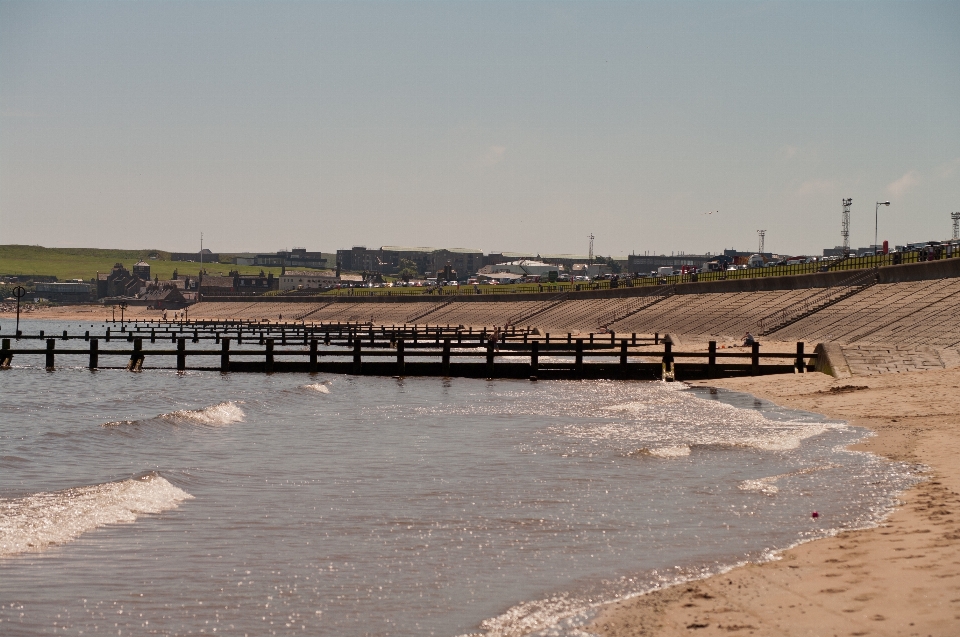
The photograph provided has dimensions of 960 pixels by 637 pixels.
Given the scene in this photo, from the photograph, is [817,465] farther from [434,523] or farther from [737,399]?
[737,399]

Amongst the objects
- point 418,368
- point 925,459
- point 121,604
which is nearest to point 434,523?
point 121,604

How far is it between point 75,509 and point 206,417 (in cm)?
1300

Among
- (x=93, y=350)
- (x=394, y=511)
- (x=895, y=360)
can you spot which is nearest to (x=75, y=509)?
(x=394, y=511)

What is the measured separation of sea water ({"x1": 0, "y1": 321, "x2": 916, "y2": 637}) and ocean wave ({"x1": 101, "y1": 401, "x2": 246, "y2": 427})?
0.40 ft

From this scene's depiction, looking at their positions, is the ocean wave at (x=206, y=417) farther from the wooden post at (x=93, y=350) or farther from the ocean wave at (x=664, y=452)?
the wooden post at (x=93, y=350)

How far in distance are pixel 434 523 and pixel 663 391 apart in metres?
23.5

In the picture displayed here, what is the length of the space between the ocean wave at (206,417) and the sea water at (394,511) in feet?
0.40

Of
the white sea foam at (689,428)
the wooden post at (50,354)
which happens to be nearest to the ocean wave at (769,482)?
the white sea foam at (689,428)

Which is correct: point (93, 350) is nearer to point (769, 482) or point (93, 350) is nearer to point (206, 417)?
point (206, 417)

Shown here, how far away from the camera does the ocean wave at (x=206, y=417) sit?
26.6 metres

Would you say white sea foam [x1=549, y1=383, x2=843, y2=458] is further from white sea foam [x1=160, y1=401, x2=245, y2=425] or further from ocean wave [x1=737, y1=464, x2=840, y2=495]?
white sea foam [x1=160, y1=401, x2=245, y2=425]

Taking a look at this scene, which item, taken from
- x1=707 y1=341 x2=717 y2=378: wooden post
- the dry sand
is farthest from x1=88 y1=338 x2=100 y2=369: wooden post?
the dry sand

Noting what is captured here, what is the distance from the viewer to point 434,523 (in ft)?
48.1

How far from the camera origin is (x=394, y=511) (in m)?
15.5
